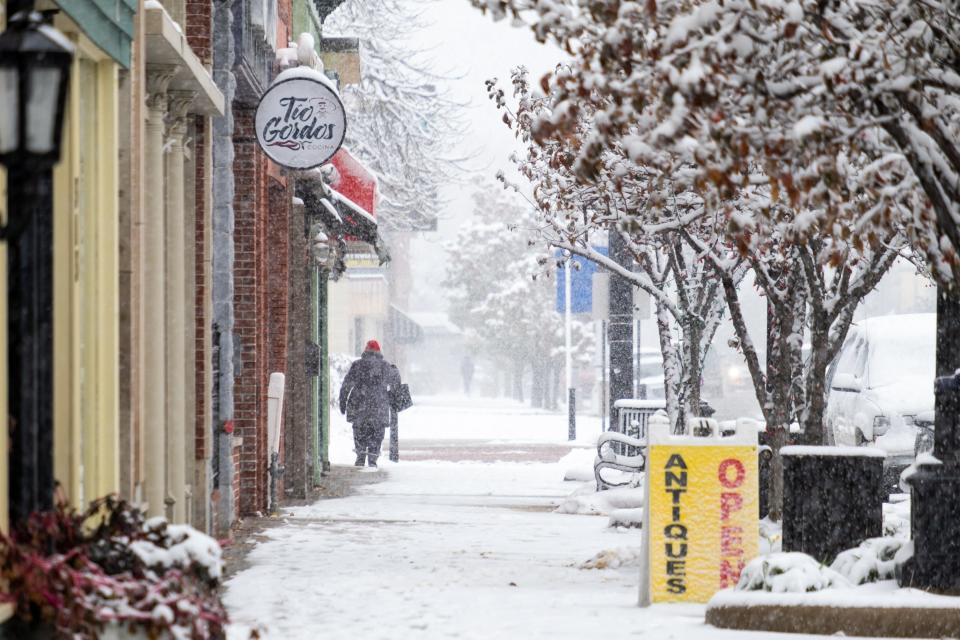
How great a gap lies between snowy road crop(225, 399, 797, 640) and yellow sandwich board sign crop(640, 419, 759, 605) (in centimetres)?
24

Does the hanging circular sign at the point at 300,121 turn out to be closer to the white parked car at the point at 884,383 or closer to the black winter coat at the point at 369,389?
the white parked car at the point at 884,383

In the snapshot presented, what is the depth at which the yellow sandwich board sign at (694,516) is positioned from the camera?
31.2ft

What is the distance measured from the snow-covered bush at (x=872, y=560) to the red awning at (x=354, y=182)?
40.9 feet

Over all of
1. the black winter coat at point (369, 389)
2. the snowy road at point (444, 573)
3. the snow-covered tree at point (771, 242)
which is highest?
the snow-covered tree at point (771, 242)

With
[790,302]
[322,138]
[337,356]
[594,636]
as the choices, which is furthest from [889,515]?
[337,356]

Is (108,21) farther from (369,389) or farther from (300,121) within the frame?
(369,389)

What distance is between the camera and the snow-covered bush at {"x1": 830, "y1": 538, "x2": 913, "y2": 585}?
891 cm

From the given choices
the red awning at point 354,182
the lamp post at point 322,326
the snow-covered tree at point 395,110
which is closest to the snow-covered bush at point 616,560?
the lamp post at point 322,326

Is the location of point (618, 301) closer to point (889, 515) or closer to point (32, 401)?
point (889, 515)

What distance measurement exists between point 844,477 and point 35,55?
5968 mm

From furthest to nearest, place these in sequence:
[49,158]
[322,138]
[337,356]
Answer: [337,356] → [322,138] → [49,158]

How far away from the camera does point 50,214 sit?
6.42m

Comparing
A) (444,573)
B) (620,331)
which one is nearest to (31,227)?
(444,573)

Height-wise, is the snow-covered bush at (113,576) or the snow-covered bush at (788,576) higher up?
the snow-covered bush at (113,576)
